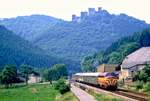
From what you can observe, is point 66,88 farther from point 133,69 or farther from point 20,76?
point 20,76

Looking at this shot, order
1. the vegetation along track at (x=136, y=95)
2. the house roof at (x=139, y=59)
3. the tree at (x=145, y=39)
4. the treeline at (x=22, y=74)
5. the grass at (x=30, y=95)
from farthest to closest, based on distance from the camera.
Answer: the tree at (x=145, y=39) < the treeline at (x=22, y=74) < the house roof at (x=139, y=59) < the grass at (x=30, y=95) < the vegetation along track at (x=136, y=95)

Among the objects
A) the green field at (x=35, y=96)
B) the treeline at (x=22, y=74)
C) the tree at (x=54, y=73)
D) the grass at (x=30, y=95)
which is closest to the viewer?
the green field at (x=35, y=96)

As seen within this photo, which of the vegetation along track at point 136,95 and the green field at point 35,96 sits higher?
the vegetation along track at point 136,95

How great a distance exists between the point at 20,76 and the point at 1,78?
2738cm

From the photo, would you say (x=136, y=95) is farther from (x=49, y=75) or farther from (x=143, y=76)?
(x=49, y=75)

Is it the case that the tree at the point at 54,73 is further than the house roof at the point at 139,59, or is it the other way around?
the tree at the point at 54,73

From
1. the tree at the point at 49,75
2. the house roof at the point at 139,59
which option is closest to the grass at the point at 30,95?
the house roof at the point at 139,59

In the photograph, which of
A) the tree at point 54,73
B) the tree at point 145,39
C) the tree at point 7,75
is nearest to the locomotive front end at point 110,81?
the tree at point 7,75

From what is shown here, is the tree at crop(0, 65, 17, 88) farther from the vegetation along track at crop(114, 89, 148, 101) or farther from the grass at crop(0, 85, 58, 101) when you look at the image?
the vegetation along track at crop(114, 89, 148, 101)

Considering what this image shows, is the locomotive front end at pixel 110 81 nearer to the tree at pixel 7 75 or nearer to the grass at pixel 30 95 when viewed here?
the grass at pixel 30 95

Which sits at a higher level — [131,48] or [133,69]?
[131,48]

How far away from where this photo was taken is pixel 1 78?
136 m

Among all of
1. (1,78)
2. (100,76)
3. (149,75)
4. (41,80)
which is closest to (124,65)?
(149,75)

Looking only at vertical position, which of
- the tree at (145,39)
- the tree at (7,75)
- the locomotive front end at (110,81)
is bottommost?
the locomotive front end at (110,81)
